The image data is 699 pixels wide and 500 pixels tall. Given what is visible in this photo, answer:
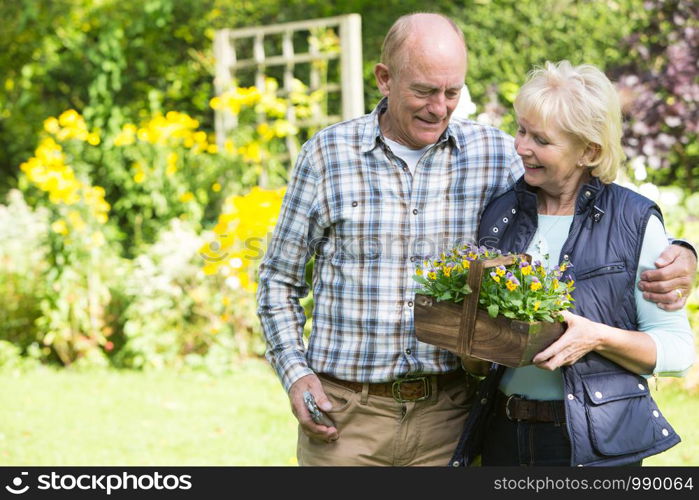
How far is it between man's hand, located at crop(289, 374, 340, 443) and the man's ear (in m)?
0.83

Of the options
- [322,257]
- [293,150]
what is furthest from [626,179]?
[322,257]

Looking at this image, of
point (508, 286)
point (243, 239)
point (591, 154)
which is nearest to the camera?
point (508, 286)

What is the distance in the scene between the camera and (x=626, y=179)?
516 cm

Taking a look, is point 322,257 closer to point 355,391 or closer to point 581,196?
point 355,391

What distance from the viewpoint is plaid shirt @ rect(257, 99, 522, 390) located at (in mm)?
2443

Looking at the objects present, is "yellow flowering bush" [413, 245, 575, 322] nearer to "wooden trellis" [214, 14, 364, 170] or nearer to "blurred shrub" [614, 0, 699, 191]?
"wooden trellis" [214, 14, 364, 170]

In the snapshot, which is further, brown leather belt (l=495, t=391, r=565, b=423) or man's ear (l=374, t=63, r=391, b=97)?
man's ear (l=374, t=63, r=391, b=97)

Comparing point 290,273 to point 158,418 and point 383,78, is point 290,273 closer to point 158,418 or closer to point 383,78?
point 383,78

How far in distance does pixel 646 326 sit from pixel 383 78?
3.21ft

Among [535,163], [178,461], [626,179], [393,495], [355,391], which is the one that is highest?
[535,163]

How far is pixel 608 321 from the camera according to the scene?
7.07 ft

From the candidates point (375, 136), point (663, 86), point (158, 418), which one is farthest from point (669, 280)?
point (663, 86)

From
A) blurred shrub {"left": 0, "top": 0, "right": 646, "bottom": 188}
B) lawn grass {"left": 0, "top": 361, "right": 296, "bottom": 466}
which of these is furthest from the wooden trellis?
lawn grass {"left": 0, "top": 361, "right": 296, "bottom": 466}

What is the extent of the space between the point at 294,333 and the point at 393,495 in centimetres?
54
